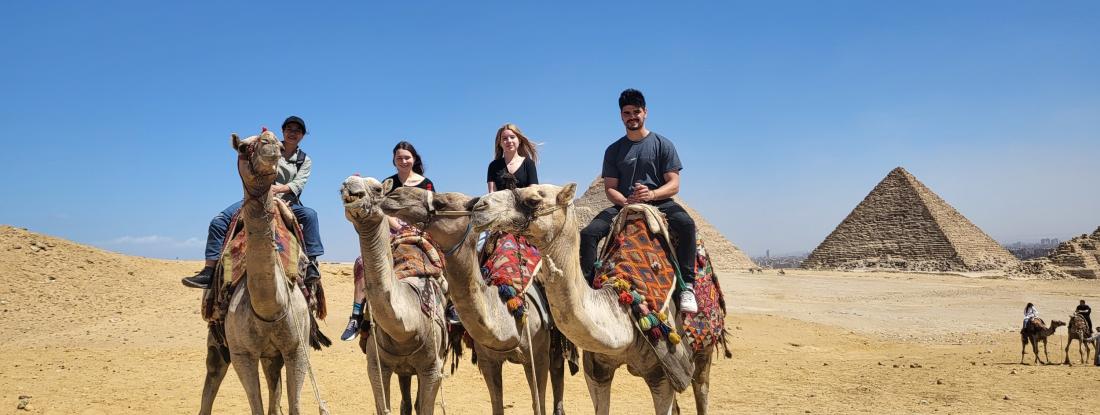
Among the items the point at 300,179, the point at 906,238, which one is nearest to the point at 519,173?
the point at 300,179

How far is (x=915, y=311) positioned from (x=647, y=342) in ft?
104

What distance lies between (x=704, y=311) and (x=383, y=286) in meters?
2.39

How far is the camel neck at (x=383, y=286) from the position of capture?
4.84m

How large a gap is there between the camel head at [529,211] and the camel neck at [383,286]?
97 cm

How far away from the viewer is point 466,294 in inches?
200

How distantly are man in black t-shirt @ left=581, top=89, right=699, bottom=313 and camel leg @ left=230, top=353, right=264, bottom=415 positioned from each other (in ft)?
8.55

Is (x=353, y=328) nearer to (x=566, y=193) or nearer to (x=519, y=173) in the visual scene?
(x=519, y=173)

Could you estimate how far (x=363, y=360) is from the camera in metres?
14.6

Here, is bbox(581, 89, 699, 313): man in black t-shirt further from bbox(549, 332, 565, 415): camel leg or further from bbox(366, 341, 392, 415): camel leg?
bbox(366, 341, 392, 415): camel leg

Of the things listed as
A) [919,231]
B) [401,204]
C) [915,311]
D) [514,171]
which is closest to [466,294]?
[401,204]

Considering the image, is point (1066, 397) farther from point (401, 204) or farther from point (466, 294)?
point (401, 204)

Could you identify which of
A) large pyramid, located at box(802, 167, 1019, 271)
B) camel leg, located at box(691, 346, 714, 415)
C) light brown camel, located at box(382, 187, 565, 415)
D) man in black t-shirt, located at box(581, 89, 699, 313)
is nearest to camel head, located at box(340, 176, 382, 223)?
light brown camel, located at box(382, 187, 565, 415)

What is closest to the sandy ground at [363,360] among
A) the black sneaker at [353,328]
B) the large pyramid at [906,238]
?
the black sneaker at [353,328]

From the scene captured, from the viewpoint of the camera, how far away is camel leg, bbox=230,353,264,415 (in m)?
5.71
